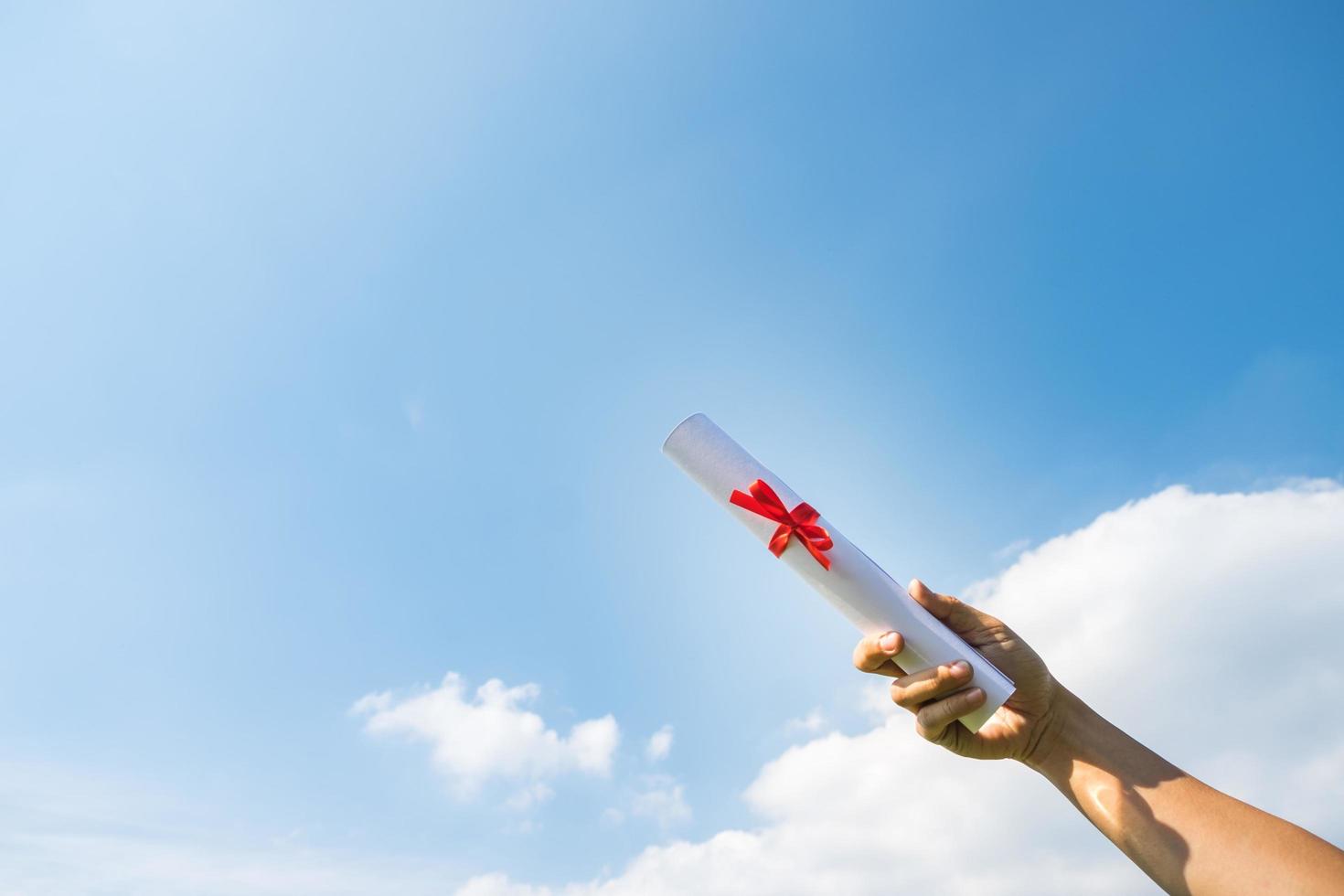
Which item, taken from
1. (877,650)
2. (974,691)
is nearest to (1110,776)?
(974,691)

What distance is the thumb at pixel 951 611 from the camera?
3.93m

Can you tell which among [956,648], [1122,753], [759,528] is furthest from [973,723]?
[759,528]

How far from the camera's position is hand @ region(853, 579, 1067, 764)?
12.0ft

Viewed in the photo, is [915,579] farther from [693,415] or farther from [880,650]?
[693,415]

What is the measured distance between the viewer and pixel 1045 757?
12.7 ft

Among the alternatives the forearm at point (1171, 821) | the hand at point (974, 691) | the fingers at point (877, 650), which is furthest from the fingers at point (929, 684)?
the forearm at point (1171, 821)

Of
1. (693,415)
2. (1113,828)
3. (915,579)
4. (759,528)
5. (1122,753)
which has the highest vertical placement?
(693,415)

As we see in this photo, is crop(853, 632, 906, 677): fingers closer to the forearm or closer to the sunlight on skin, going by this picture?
the sunlight on skin

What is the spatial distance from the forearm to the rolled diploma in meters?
0.39

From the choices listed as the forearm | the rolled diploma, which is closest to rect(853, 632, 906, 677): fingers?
the rolled diploma

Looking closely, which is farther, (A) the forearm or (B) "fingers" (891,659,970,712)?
(B) "fingers" (891,659,970,712)

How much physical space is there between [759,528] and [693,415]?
0.61 m

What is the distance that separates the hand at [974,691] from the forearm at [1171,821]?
0.07 meters

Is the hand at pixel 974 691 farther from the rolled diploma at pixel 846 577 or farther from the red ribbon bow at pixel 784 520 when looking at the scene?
the red ribbon bow at pixel 784 520
